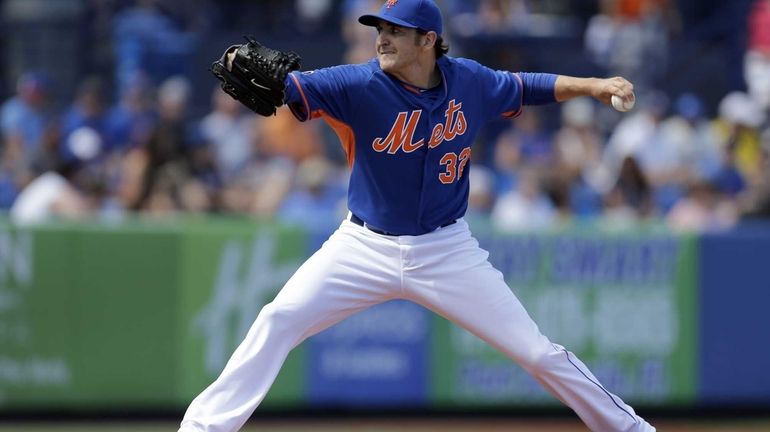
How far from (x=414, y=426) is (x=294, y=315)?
141 inches

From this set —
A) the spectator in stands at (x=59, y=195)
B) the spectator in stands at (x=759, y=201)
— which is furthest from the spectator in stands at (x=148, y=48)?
the spectator in stands at (x=759, y=201)

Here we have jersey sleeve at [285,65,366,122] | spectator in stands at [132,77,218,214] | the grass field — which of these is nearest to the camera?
jersey sleeve at [285,65,366,122]

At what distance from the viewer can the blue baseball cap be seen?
551 cm

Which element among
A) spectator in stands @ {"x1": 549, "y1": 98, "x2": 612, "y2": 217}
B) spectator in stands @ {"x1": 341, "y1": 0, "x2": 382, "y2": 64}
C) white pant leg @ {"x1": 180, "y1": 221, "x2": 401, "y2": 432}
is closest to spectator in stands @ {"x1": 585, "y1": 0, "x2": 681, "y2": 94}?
spectator in stands @ {"x1": 549, "y1": 98, "x2": 612, "y2": 217}

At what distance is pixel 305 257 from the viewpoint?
29.0 ft

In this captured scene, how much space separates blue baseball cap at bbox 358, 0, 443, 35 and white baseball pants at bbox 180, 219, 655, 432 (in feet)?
2.97

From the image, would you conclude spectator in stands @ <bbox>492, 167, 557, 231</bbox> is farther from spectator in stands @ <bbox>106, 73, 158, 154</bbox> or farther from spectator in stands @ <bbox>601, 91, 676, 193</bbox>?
spectator in stands @ <bbox>106, 73, 158, 154</bbox>

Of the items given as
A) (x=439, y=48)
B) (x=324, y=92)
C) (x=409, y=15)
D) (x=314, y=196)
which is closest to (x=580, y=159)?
(x=314, y=196)

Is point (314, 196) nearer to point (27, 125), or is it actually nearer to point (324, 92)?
point (27, 125)

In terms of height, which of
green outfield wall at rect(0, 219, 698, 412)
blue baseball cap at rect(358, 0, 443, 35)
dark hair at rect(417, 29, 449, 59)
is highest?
blue baseball cap at rect(358, 0, 443, 35)

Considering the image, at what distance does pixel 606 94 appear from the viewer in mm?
5746

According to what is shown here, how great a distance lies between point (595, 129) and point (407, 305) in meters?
4.40

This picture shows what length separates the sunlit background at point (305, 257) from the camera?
28.7ft

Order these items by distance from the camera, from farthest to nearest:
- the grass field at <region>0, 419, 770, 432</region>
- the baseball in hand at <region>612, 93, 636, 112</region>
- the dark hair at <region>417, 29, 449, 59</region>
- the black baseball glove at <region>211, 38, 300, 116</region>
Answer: the grass field at <region>0, 419, 770, 432</region> → the dark hair at <region>417, 29, 449, 59</region> → the baseball in hand at <region>612, 93, 636, 112</region> → the black baseball glove at <region>211, 38, 300, 116</region>
